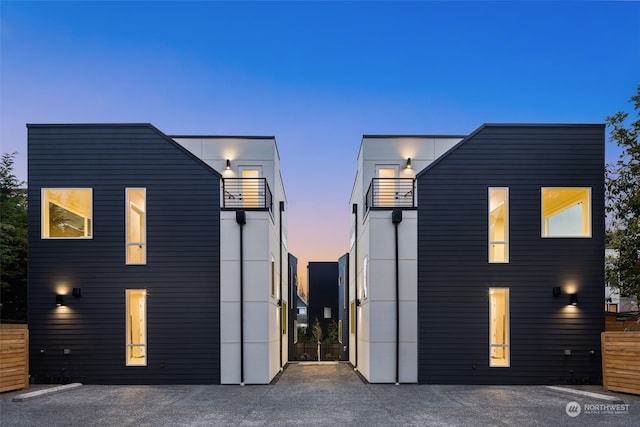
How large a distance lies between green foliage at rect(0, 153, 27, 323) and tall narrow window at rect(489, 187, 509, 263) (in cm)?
1330

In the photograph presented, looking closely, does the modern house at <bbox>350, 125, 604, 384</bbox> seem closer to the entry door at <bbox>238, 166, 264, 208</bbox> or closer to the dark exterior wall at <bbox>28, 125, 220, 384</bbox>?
the entry door at <bbox>238, 166, 264, 208</bbox>

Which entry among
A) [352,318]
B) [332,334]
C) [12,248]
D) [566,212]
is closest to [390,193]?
[566,212]

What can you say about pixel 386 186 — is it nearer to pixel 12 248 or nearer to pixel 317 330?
pixel 12 248

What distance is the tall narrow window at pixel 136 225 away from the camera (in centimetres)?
1095

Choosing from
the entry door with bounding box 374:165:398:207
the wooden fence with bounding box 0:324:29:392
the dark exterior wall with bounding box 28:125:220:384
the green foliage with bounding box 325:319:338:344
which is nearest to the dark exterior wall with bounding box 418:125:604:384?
the entry door with bounding box 374:165:398:207

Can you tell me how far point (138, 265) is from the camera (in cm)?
1084

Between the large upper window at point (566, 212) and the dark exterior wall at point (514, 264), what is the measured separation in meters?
0.16

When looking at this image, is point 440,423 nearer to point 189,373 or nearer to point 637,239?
point 189,373

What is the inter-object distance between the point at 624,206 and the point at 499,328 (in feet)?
14.6

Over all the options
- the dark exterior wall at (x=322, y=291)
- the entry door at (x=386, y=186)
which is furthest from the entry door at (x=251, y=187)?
the dark exterior wall at (x=322, y=291)

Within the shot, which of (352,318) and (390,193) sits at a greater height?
(390,193)

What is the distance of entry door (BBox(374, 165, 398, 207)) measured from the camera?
13.1 metres

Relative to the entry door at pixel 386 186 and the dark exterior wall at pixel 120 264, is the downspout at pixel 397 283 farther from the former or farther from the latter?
the dark exterior wall at pixel 120 264

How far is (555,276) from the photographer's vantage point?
10.8 m
